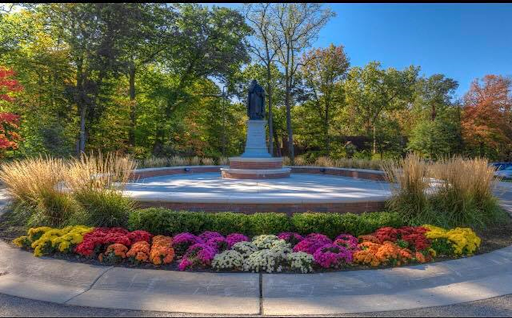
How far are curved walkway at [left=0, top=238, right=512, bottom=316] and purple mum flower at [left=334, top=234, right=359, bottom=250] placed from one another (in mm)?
618

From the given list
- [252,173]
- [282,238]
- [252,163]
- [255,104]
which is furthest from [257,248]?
[255,104]

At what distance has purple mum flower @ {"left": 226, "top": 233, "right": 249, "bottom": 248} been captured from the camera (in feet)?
14.8

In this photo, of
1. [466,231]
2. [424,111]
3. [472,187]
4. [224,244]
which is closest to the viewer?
[224,244]

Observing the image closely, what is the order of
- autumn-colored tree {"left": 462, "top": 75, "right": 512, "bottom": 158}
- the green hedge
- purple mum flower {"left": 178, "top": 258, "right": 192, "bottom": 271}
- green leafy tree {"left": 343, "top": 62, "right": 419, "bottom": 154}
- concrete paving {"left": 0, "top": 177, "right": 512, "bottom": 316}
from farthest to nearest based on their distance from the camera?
green leafy tree {"left": 343, "top": 62, "right": 419, "bottom": 154} → autumn-colored tree {"left": 462, "top": 75, "right": 512, "bottom": 158} → the green hedge → purple mum flower {"left": 178, "top": 258, "right": 192, "bottom": 271} → concrete paving {"left": 0, "top": 177, "right": 512, "bottom": 316}

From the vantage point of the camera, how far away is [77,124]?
17.9 m

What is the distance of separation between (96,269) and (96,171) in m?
2.37

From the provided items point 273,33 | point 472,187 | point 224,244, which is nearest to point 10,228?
point 224,244

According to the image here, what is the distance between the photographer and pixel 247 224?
5.11m

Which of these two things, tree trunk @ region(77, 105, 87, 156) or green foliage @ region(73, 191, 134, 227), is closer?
green foliage @ region(73, 191, 134, 227)

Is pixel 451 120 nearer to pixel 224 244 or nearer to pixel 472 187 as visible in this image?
pixel 472 187

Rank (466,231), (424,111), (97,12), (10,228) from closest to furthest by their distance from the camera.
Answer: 1. (466,231)
2. (10,228)
3. (97,12)
4. (424,111)

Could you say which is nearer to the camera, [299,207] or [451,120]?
[299,207]

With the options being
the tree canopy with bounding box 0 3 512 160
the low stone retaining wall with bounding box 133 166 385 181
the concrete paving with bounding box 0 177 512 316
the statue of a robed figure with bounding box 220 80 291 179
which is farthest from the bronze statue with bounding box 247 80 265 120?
the concrete paving with bounding box 0 177 512 316

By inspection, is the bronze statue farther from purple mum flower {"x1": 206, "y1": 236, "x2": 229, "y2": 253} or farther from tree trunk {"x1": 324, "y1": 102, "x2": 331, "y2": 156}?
tree trunk {"x1": 324, "y1": 102, "x2": 331, "y2": 156}
